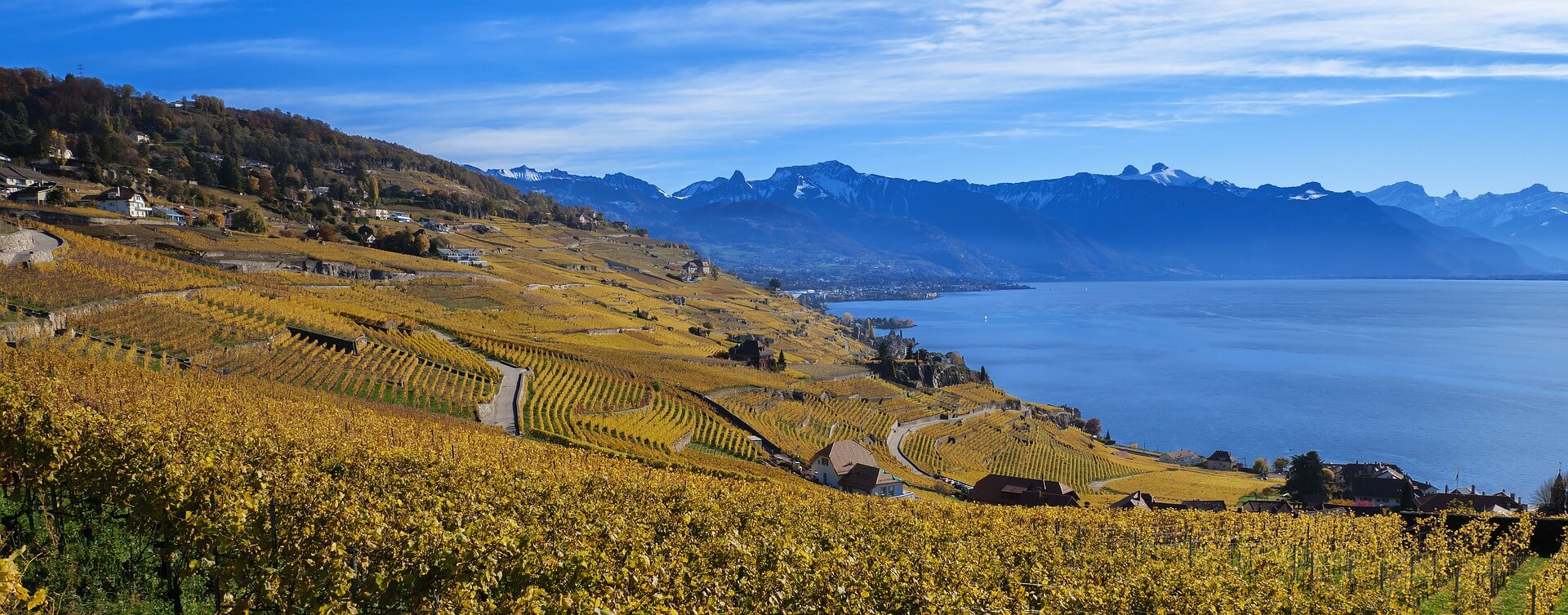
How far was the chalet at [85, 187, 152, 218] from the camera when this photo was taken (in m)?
76.8

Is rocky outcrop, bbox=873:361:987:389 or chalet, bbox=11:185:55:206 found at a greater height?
chalet, bbox=11:185:55:206

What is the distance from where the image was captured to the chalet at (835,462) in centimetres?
4466

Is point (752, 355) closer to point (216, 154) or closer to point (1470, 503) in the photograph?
point (1470, 503)

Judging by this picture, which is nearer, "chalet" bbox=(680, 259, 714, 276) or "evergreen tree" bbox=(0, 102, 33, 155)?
"evergreen tree" bbox=(0, 102, 33, 155)

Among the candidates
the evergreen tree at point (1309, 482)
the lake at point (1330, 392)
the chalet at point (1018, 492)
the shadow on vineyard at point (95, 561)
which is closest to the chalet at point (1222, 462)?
the lake at point (1330, 392)

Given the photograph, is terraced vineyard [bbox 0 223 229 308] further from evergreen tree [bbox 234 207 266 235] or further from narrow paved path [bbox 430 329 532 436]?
evergreen tree [bbox 234 207 266 235]

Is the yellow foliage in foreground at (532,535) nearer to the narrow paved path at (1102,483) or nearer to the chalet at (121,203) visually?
the narrow paved path at (1102,483)

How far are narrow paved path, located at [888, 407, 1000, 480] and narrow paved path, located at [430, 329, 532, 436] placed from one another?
79.3ft

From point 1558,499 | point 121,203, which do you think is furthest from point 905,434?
point 121,203

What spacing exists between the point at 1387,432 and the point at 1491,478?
19174 mm

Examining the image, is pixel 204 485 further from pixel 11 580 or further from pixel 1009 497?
pixel 1009 497

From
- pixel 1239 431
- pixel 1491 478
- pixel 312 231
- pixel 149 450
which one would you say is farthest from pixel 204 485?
pixel 1239 431

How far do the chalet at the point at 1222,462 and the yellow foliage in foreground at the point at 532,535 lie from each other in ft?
177

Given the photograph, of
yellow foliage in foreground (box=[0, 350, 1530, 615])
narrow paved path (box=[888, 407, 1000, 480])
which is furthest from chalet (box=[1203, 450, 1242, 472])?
yellow foliage in foreground (box=[0, 350, 1530, 615])
